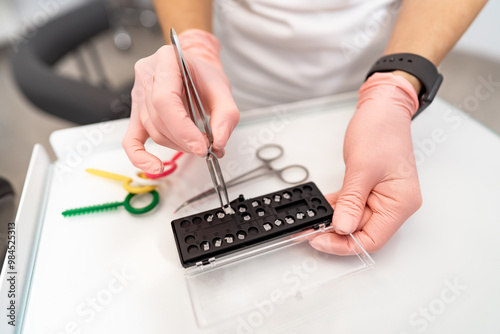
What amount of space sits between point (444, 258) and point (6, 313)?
2.23 ft

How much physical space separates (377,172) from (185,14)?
23.6 inches

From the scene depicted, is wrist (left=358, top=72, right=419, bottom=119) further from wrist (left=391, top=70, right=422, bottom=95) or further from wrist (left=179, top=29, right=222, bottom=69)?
wrist (left=179, top=29, right=222, bottom=69)

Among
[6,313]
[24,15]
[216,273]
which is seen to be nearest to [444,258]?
[216,273]

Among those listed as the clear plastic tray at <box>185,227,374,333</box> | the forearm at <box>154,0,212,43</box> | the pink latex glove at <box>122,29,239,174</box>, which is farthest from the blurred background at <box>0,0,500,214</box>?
the clear plastic tray at <box>185,227,374,333</box>

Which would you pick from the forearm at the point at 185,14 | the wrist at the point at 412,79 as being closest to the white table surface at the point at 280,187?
the wrist at the point at 412,79

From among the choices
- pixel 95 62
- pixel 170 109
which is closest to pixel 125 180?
pixel 170 109

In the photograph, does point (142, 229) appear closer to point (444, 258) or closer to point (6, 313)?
point (6, 313)

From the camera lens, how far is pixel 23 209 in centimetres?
65

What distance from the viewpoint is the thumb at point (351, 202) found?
22.7 inches

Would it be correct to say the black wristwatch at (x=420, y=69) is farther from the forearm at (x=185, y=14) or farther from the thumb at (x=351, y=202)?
the forearm at (x=185, y=14)

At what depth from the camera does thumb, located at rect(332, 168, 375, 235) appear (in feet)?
1.89

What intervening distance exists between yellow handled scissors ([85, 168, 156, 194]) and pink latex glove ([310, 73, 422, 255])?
1.10 feet

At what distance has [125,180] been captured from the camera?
71 centimetres

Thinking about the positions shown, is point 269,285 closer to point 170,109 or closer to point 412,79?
point 170,109
